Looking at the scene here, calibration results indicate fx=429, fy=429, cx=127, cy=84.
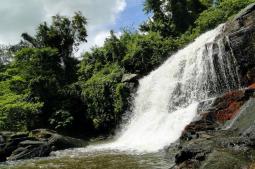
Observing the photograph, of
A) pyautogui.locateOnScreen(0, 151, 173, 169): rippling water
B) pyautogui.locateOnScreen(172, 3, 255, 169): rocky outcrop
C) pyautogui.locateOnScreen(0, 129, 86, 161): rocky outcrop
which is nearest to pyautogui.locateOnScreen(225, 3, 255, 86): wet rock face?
pyautogui.locateOnScreen(172, 3, 255, 169): rocky outcrop

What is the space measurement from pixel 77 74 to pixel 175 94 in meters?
22.1

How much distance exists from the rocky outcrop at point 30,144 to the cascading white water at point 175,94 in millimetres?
2622

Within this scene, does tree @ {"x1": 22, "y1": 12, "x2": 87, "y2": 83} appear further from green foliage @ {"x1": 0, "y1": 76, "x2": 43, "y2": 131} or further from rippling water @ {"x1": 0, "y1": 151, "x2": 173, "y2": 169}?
rippling water @ {"x1": 0, "y1": 151, "x2": 173, "y2": 169}

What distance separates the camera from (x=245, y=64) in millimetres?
27656

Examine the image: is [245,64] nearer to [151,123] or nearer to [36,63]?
[151,123]

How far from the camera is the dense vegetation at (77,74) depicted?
40.4 metres

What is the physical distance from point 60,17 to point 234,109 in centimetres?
3929

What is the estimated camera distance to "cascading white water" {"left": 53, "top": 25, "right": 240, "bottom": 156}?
25969 mm

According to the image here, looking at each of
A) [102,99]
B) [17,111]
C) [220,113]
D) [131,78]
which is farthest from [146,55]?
[220,113]

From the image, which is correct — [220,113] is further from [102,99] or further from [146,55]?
[146,55]

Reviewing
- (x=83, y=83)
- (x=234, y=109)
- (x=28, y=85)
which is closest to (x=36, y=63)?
(x=28, y=85)

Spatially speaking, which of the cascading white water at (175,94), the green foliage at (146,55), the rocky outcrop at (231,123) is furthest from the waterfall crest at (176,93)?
the green foliage at (146,55)

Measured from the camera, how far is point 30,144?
28969 mm

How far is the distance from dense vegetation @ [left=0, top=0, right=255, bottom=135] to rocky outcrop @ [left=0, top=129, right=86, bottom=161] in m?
7.51
